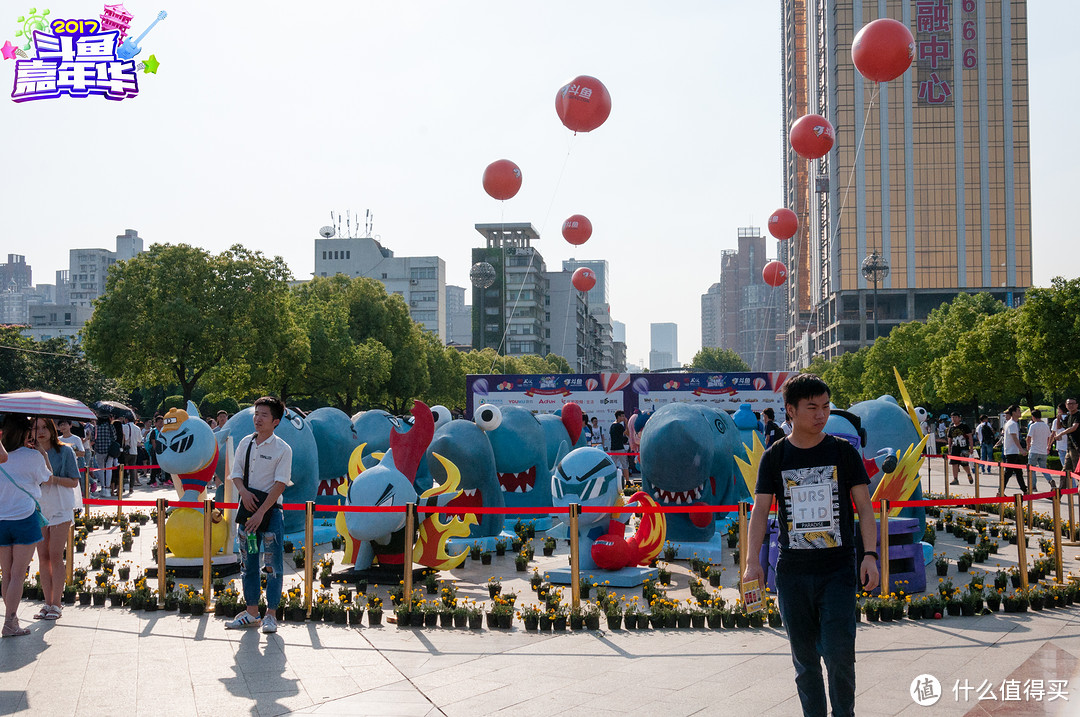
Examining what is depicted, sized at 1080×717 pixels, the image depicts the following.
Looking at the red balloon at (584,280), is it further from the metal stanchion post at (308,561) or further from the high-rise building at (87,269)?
the high-rise building at (87,269)

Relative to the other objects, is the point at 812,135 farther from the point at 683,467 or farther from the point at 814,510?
the point at 814,510

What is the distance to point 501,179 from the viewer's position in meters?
22.0

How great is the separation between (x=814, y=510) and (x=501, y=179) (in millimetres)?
18511

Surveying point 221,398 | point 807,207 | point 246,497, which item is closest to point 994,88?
point 807,207

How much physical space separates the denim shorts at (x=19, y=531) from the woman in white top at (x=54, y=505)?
0.36 m

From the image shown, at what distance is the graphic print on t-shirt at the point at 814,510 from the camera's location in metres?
4.30

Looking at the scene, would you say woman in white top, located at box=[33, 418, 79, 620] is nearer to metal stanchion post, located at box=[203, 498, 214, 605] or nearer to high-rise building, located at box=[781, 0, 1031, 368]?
metal stanchion post, located at box=[203, 498, 214, 605]

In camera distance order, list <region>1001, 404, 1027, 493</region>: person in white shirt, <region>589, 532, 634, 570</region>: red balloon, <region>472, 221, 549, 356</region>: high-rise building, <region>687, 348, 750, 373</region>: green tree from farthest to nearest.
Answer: <region>687, 348, 750, 373</region>: green tree → <region>472, 221, 549, 356</region>: high-rise building → <region>1001, 404, 1027, 493</region>: person in white shirt → <region>589, 532, 634, 570</region>: red balloon

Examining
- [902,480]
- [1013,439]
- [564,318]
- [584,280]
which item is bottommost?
[1013,439]

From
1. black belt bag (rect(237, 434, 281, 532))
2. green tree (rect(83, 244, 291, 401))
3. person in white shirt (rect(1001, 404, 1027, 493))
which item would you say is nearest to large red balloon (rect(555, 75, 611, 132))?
person in white shirt (rect(1001, 404, 1027, 493))

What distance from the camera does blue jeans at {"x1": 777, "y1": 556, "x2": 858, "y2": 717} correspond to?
13.8 ft

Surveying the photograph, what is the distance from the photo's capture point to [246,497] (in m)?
7.29

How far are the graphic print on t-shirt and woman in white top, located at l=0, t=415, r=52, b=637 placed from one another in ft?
19.4

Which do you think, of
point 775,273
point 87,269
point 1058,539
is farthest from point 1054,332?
point 87,269
